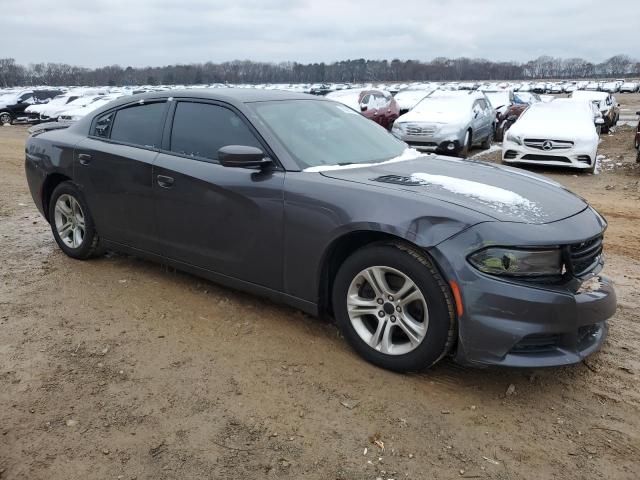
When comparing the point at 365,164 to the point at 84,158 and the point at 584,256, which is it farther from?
the point at 84,158

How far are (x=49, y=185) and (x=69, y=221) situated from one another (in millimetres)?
423

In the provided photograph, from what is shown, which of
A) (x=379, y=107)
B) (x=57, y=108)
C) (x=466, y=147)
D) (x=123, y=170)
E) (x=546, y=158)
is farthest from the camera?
(x=57, y=108)

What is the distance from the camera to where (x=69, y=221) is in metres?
5.14

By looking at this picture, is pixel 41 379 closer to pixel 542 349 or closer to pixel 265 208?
pixel 265 208

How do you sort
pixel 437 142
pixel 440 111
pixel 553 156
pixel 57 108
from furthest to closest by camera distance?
pixel 57 108, pixel 440 111, pixel 437 142, pixel 553 156

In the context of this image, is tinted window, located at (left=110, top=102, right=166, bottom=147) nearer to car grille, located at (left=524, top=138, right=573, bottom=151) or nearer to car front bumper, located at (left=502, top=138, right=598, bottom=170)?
car front bumper, located at (left=502, top=138, right=598, bottom=170)

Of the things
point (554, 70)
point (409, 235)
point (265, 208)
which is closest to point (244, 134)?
point (265, 208)

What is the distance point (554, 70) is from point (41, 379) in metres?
170

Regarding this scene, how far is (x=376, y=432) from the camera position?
2.68 metres

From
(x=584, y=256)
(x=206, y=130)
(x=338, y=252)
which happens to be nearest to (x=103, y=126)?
(x=206, y=130)

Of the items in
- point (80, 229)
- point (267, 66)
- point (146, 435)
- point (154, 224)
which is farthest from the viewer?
point (267, 66)

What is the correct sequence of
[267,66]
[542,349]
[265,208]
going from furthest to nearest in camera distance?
[267,66] < [265,208] < [542,349]

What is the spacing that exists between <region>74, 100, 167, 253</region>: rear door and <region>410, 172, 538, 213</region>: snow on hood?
2099 millimetres

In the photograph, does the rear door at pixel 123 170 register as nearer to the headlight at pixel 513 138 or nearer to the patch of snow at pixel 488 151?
the headlight at pixel 513 138
